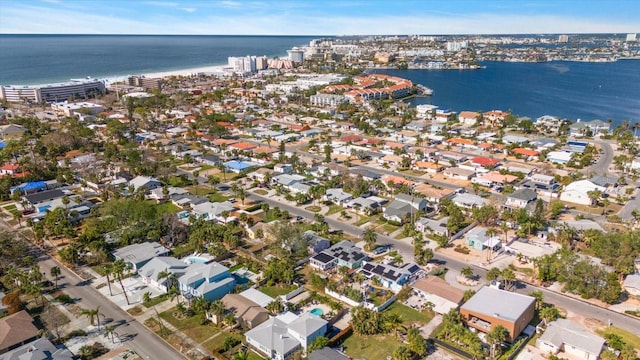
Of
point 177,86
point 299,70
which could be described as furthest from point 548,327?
point 299,70

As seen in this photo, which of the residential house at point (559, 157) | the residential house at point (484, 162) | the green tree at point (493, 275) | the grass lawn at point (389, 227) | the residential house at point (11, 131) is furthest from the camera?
the residential house at point (11, 131)

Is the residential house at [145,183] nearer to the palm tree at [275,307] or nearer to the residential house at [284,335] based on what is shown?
the palm tree at [275,307]

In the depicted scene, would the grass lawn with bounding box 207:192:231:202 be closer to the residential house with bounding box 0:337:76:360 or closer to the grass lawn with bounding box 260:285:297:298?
the grass lawn with bounding box 260:285:297:298

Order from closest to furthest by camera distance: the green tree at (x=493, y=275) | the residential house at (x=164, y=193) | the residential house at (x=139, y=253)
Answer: the green tree at (x=493, y=275)
the residential house at (x=139, y=253)
the residential house at (x=164, y=193)

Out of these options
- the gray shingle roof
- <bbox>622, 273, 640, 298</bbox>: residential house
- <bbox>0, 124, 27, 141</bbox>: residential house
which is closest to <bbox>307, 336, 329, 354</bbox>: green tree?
the gray shingle roof

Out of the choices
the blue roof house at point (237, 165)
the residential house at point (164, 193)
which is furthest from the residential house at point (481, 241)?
the blue roof house at point (237, 165)

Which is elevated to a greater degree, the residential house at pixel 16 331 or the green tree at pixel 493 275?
the green tree at pixel 493 275

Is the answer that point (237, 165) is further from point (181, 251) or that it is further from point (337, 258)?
point (337, 258)
